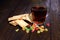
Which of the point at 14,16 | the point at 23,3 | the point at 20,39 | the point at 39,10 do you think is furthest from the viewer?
the point at 23,3

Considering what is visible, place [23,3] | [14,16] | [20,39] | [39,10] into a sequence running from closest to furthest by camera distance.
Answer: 1. [20,39]
2. [39,10]
3. [14,16]
4. [23,3]

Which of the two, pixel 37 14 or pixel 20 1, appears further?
pixel 20 1

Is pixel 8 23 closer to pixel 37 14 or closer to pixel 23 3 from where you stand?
pixel 37 14

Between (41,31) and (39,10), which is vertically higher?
(39,10)

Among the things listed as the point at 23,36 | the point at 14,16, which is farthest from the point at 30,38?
the point at 14,16

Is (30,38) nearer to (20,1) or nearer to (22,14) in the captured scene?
(22,14)

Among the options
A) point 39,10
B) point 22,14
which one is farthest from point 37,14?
point 22,14
